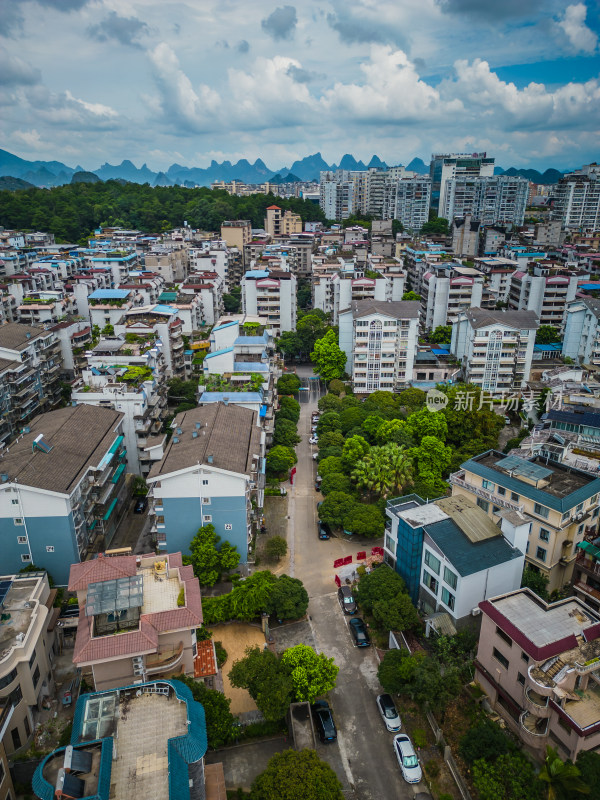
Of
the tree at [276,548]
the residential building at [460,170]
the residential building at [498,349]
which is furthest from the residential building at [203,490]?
the residential building at [460,170]

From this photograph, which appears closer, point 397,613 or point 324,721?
point 324,721

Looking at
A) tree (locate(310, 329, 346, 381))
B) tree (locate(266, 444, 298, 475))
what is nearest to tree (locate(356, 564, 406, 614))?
tree (locate(266, 444, 298, 475))

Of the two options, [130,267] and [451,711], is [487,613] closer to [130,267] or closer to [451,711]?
[451,711]

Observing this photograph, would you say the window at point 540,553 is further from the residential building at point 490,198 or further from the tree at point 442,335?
the residential building at point 490,198

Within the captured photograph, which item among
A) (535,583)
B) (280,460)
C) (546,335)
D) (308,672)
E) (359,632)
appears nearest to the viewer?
(308,672)

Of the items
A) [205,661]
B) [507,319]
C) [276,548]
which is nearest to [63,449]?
[276,548]

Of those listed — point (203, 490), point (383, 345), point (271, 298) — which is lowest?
point (203, 490)

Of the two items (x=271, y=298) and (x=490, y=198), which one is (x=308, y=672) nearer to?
(x=271, y=298)
